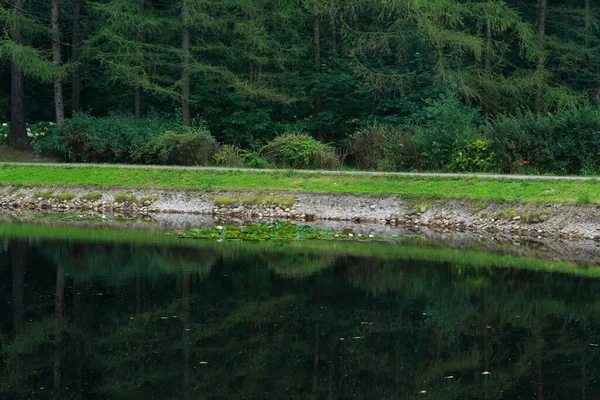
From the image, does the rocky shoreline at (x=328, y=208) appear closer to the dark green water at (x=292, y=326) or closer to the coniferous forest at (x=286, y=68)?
the coniferous forest at (x=286, y=68)

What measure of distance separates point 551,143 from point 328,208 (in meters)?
7.48

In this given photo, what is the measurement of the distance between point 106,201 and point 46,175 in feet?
11.2

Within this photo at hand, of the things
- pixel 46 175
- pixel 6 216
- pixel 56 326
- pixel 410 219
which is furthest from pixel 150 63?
pixel 56 326

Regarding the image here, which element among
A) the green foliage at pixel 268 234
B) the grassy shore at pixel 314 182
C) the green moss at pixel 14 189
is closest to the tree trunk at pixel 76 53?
the grassy shore at pixel 314 182

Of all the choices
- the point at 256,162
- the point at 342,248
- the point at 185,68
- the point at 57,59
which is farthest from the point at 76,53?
the point at 342,248

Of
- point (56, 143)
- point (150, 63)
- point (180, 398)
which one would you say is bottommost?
point (180, 398)

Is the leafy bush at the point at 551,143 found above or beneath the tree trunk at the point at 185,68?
beneath

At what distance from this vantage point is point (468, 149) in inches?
1233

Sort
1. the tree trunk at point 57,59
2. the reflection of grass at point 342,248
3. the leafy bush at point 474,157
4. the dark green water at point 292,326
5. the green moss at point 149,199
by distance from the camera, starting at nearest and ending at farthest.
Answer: the dark green water at point 292,326
the reflection of grass at point 342,248
the green moss at point 149,199
the leafy bush at point 474,157
the tree trunk at point 57,59

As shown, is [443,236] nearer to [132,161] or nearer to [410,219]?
[410,219]

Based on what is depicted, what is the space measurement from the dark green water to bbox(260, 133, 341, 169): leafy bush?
477 inches

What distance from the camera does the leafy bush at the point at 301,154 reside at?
33.4 meters

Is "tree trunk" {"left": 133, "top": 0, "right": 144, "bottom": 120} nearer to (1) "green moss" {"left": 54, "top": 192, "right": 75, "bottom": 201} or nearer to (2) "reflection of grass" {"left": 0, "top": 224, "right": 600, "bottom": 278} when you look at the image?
(1) "green moss" {"left": 54, "top": 192, "right": 75, "bottom": 201}

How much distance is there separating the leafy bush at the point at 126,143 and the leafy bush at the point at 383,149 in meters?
5.19
